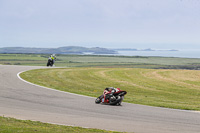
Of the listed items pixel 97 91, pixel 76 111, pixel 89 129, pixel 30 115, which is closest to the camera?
pixel 89 129

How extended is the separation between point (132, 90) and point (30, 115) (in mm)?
11946

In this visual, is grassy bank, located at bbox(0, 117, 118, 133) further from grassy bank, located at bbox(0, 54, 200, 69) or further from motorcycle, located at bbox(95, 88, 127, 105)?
Answer: grassy bank, located at bbox(0, 54, 200, 69)

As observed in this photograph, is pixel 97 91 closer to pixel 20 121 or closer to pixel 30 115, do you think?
pixel 30 115

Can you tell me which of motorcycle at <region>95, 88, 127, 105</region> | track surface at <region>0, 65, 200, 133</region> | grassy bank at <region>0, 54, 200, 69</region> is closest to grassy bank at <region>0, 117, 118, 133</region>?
track surface at <region>0, 65, 200, 133</region>

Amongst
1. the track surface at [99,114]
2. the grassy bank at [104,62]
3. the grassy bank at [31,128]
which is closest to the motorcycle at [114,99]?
the track surface at [99,114]

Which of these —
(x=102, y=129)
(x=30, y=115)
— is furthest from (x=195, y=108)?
(x=30, y=115)

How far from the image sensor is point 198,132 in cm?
1005

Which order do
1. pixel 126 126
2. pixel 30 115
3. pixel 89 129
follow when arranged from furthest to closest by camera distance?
pixel 30 115, pixel 126 126, pixel 89 129

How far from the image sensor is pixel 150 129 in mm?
10133

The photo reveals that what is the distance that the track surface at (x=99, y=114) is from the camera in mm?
10500

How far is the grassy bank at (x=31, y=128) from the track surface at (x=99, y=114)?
2.25 ft

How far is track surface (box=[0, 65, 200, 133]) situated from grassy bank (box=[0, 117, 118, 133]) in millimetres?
685

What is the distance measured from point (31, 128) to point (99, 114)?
392 centimetres

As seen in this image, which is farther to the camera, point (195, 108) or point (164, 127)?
point (195, 108)
